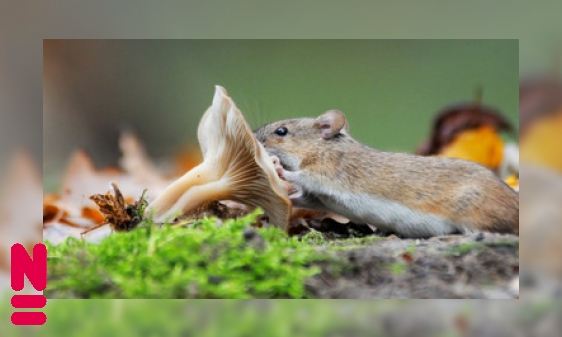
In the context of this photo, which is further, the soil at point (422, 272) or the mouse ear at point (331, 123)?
the mouse ear at point (331, 123)

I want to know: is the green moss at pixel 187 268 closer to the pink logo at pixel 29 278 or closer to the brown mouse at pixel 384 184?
the pink logo at pixel 29 278

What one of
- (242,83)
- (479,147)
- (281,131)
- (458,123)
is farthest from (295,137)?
(479,147)

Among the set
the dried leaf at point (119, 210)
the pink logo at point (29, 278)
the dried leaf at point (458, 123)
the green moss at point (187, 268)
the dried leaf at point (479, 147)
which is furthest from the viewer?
the dried leaf at point (479, 147)

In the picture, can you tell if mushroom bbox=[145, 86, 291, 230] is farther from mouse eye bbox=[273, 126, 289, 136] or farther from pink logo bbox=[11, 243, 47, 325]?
pink logo bbox=[11, 243, 47, 325]

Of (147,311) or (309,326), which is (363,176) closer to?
(309,326)

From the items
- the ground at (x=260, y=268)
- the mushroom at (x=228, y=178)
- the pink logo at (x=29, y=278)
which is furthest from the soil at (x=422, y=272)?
the pink logo at (x=29, y=278)

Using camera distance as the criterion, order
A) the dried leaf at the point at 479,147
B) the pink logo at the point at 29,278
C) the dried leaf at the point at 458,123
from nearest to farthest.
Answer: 1. the pink logo at the point at 29,278
2. the dried leaf at the point at 458,123
3. the dried leaf at the point at 479,147

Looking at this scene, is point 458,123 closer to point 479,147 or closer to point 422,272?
point 479,147
